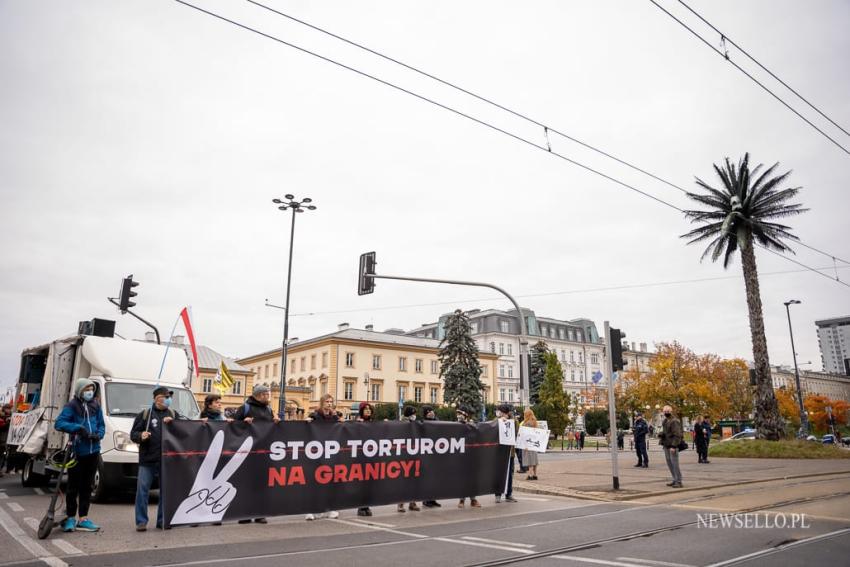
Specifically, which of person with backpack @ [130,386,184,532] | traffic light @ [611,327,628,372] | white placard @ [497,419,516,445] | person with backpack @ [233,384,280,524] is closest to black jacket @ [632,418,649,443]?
traffic light @ [611,327,628,372]

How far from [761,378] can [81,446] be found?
31.6 metres

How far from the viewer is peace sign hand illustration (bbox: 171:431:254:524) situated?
8297mm

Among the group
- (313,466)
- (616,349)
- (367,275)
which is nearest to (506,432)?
(616,349)

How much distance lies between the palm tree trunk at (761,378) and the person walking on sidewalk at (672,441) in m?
18.8

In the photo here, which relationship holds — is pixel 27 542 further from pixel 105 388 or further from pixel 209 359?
pixel 209 359

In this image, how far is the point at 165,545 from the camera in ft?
23.6

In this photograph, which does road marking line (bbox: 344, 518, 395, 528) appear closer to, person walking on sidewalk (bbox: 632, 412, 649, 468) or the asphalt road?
the asphalt road

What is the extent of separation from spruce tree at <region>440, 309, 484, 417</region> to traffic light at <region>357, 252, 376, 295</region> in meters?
47.7

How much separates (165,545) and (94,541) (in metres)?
0.97

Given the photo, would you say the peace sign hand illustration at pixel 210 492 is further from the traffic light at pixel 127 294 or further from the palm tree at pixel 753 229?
the palm tree at pixel 753 229

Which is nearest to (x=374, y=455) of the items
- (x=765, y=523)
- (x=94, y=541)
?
(x=94, y=541)

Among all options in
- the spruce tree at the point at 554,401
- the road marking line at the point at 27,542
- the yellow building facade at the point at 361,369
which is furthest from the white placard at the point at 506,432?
the yellow building facade at the point at 361,369

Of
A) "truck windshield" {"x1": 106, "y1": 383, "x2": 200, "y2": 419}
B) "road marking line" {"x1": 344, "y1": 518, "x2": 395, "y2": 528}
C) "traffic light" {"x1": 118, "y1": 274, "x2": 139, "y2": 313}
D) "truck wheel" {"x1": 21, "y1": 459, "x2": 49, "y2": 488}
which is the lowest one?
"road marking line" {"x1": 344, "y1": 518, "x2": 395, "y2": 528}

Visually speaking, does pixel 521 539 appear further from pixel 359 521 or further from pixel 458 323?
pixel 458 323
